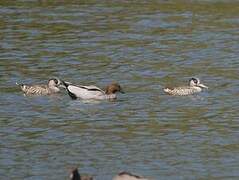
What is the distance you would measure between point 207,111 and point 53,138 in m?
2.85

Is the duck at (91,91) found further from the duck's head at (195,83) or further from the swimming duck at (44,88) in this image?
the duck's head at (195,83)

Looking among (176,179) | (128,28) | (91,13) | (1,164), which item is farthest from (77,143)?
(91,13)

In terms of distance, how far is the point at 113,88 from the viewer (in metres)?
17.9

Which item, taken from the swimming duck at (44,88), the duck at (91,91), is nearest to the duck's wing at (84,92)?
the duck at (91,91)

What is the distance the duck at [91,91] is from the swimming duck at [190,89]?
0.89 m

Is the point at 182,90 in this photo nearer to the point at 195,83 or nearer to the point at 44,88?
the point at 195,83

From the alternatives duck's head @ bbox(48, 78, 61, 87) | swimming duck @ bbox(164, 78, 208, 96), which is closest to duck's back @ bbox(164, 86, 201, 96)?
swimming duck @ bbox(164, 78, 208, 96)

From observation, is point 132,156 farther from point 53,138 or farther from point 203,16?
point 203,16

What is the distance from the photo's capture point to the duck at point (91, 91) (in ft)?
58.4

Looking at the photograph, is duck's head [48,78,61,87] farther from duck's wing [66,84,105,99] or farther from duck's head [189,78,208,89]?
duck's head [189,78,208,89]

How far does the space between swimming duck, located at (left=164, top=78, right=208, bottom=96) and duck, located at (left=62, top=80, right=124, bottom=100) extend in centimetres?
89

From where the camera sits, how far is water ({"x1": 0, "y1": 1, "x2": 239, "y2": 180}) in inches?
538

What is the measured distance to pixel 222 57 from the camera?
20734 mm

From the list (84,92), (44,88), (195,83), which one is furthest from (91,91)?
(195,83)
